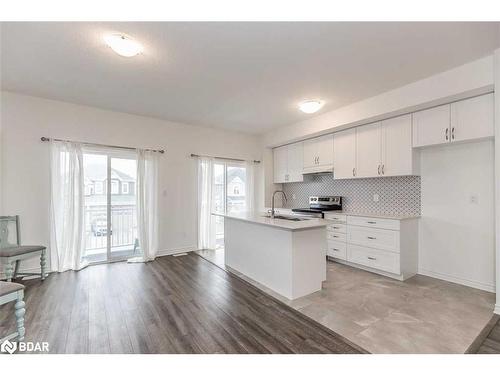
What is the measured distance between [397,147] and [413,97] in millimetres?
731

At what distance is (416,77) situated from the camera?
287 cm

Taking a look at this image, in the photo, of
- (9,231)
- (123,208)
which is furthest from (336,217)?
(9,231)

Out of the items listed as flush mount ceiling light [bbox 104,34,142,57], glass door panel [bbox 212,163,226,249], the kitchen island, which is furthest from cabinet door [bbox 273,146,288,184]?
flush mount ceiling light [bbox 104,34,142,57]

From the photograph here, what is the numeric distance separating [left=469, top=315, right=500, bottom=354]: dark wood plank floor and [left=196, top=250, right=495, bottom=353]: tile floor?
4 centimetres

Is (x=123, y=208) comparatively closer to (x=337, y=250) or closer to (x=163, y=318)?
(x=163, y=318)

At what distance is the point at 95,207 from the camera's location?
4.06 metres

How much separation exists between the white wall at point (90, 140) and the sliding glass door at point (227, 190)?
0.37 metres

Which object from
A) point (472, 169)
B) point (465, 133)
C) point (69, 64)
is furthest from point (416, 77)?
point (69, 64)

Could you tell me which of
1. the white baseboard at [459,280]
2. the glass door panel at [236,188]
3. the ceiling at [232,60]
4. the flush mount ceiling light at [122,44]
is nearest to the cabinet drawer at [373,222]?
the white baseboard at [459,280]

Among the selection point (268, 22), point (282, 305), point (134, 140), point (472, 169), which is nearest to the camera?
point (268, 22)

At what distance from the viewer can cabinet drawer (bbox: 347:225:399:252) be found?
3274 mm

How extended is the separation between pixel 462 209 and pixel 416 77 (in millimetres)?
1862

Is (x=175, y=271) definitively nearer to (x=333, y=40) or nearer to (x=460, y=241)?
(x=333, y=40)

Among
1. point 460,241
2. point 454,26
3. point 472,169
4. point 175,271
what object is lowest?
point 175,271
